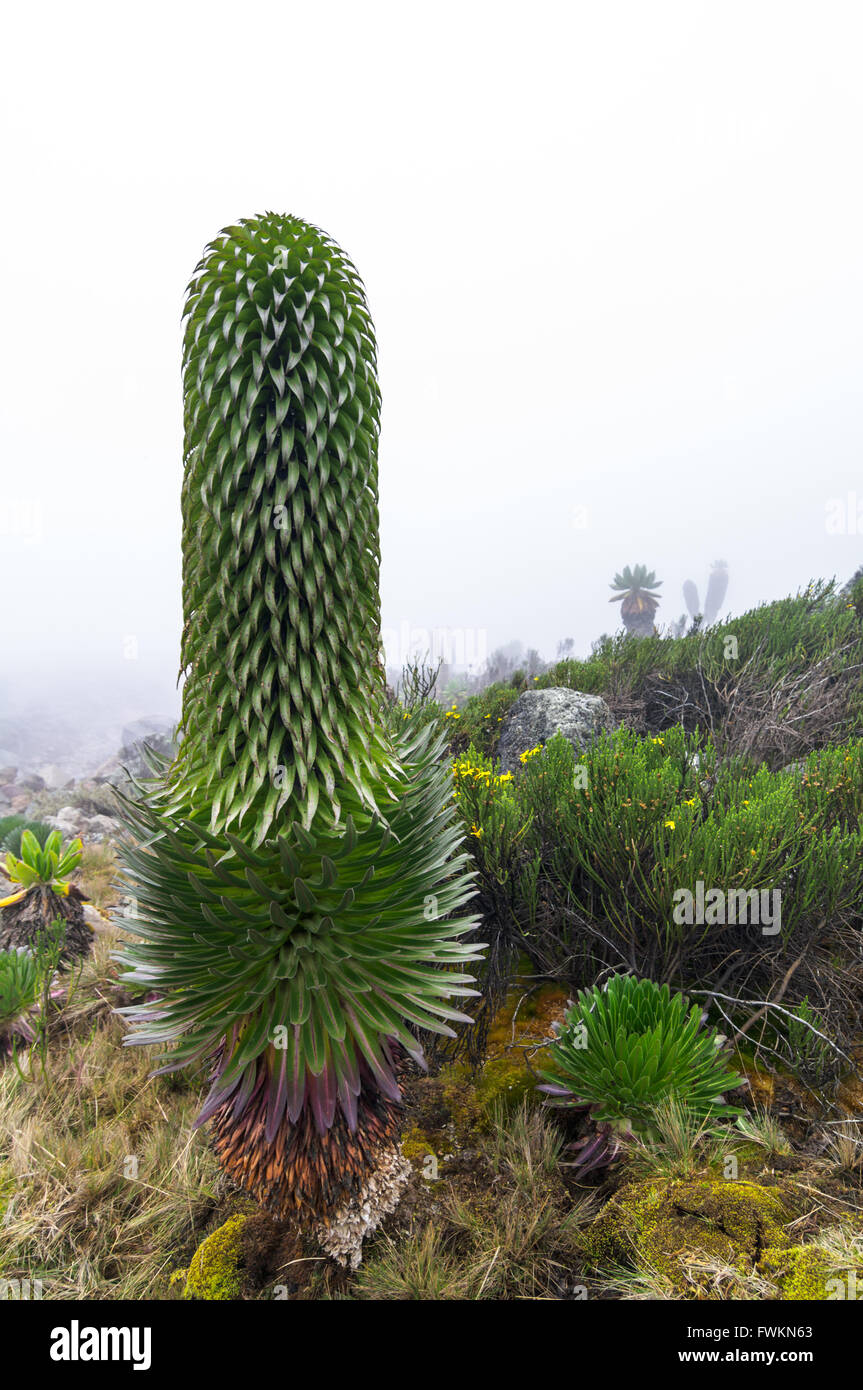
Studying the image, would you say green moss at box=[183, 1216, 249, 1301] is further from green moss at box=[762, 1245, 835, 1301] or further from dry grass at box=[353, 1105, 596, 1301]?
green moss at box=[762, 1245, 835, 1301]

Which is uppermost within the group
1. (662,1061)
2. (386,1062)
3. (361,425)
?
(361,425)

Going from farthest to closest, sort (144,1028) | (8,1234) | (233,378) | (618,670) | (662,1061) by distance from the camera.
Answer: (618,670) < (8,1234) < (662,1061) < (144,1028) < (233,378)

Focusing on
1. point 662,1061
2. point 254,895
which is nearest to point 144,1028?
point 254,895

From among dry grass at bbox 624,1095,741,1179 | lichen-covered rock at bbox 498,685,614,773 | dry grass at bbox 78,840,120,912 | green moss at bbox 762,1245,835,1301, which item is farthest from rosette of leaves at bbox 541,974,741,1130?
dry grass at bbox 78,840,120,912

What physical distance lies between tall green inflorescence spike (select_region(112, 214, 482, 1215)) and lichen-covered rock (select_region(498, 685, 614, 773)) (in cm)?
396

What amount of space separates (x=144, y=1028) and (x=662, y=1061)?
77.3 inches

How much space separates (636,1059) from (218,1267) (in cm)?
176

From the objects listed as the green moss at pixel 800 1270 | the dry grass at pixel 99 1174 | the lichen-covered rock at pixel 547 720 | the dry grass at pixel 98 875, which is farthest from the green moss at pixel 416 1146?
the dry grass at pixel 98 875

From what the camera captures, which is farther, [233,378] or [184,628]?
[184,628]

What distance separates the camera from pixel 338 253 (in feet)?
6.92

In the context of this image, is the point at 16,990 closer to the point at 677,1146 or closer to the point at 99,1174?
the point at 99,1174

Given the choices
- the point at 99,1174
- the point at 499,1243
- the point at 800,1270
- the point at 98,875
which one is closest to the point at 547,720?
the point at 499,1243

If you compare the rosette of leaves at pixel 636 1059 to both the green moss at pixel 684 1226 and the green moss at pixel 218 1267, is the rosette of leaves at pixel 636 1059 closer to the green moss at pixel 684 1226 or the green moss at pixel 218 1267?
the green moss at pixel 684 1226
